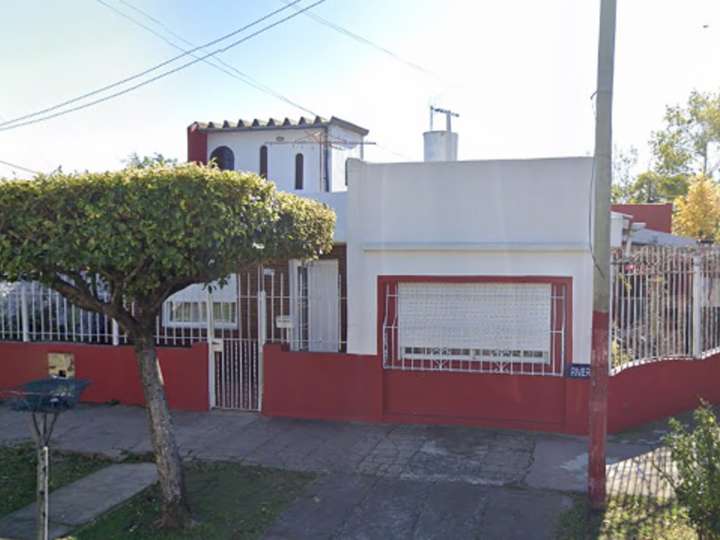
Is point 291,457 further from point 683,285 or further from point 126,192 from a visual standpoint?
point 683,285

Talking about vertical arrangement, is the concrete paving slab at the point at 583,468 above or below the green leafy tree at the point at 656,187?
below

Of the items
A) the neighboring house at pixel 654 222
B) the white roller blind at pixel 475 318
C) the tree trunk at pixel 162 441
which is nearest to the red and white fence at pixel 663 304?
the white roller blind at pixel 475 318

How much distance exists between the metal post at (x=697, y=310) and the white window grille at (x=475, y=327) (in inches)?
86.6

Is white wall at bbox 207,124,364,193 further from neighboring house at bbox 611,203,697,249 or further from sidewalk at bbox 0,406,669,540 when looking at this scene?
sidewalk at bbox 0,406,669,540

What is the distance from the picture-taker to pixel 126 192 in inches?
196

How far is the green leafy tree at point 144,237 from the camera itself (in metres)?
4.90

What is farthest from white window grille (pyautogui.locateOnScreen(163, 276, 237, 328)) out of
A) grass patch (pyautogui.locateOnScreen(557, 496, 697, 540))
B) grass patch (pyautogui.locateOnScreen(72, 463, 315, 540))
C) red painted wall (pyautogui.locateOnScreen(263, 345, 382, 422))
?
grass patch (pyautogui.locateOnScreen(557, 496, 697, 540))

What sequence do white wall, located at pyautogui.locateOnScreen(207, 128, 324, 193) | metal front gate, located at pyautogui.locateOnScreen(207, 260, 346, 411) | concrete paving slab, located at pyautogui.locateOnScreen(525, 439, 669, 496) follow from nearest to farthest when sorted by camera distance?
concrete paving slab, located at pyautogui.locateOnScreen(525, 439, 669, 496) → metal front gate, located at pyautogui.locateOnScreen(207, 260, 346, 411) → white wall, located at pyautogui.locateOnScreen(207, 128, 324, 193)

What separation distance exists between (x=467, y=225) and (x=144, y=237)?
4.56m

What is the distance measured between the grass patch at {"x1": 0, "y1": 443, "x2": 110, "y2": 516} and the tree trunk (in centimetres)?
163

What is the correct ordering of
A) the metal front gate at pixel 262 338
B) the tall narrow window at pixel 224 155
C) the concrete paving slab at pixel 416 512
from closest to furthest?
the concrete paving slab at pixel 416 512, the metal front gate at pixel 262 338, the tall narrow window at pixel 224 155

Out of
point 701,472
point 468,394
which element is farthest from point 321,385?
point 701,472

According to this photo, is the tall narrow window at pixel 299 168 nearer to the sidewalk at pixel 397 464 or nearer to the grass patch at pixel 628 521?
the sidewalk at pixel 397 464

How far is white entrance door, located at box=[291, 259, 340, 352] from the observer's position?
9.20 m
